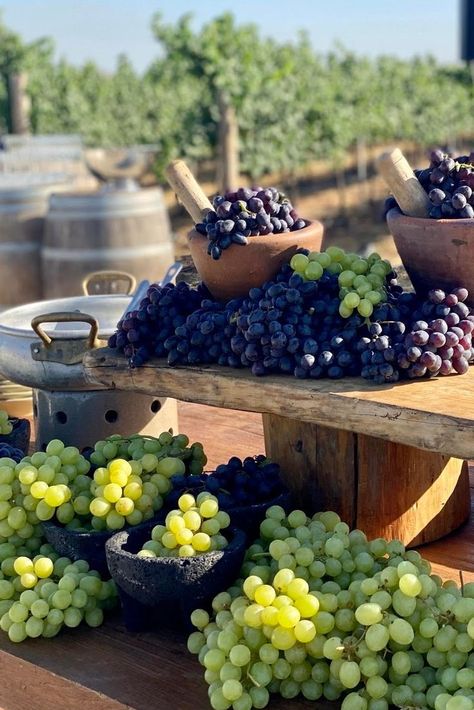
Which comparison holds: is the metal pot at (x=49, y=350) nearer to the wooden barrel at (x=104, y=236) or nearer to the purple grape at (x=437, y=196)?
the purple grape at (x=437, y=196)

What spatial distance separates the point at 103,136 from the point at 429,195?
19575mm

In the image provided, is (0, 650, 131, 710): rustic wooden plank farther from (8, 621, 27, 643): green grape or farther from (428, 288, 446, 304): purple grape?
(428, 288, 446, 304): purple grape

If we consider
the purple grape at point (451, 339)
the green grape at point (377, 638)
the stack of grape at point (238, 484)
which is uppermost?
the purple grape at point (451, 339)

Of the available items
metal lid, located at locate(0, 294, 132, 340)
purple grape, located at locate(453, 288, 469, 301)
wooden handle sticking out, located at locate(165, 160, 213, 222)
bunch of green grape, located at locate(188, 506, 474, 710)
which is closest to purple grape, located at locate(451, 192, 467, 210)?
purple grape, located at locate(453, 288, 469, 301)

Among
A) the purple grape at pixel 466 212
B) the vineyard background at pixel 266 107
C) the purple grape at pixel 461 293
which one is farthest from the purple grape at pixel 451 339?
the vineyard background at pixel 266 107

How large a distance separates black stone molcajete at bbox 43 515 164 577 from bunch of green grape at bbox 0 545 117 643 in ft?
0.07

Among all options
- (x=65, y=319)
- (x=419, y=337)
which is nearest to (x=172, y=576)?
(x=419, y=337)

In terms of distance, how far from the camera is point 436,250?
2180 mm

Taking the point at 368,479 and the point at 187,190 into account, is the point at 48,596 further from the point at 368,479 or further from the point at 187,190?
the point at 187,190

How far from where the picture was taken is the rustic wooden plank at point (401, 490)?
2.31m

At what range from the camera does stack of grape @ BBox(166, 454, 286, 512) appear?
2188mm

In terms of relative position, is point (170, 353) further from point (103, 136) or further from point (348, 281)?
point (103, 136)

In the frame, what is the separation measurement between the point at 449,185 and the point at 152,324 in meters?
0.73

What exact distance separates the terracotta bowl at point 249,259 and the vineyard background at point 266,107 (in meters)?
13.8
